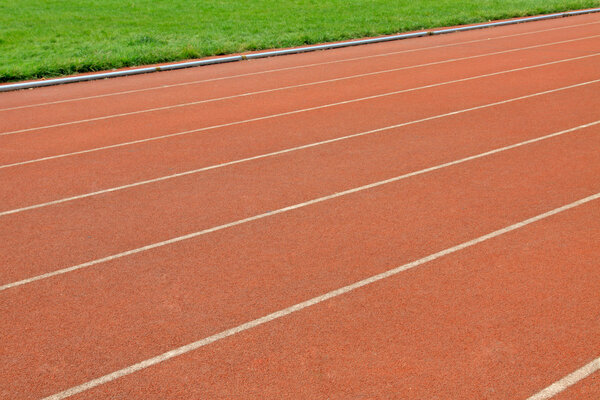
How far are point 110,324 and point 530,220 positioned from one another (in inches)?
145

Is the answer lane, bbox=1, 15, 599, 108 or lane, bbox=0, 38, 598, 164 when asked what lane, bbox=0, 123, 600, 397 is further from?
lane, bbox=1, 15, 599, 108

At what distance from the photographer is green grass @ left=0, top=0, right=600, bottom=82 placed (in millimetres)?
16109

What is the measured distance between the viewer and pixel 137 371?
452cm

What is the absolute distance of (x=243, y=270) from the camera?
5750 millimetres

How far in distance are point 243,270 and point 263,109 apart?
554 cm

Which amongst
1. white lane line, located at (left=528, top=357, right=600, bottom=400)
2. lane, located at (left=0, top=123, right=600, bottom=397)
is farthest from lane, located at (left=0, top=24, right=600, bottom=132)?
white lane line, located at (left=528, top=357, right=600, bottom=400)

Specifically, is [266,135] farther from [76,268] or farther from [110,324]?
[110,324]

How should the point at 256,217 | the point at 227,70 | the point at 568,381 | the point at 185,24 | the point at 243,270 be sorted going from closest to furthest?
the point at 568,381, the point at 243,270, the point at 256,217, the point at 227,70, the point at 185,24

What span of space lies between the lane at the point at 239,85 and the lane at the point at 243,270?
18.1 ft

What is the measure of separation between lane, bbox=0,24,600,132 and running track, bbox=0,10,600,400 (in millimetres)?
155

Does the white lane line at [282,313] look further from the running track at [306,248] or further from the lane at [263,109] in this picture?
the lane at [263,109]

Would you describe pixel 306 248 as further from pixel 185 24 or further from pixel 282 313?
A: pixel 185 24

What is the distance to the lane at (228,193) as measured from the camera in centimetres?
636

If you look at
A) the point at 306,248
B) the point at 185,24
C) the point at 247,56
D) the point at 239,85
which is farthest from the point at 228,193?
the point at 185,24
